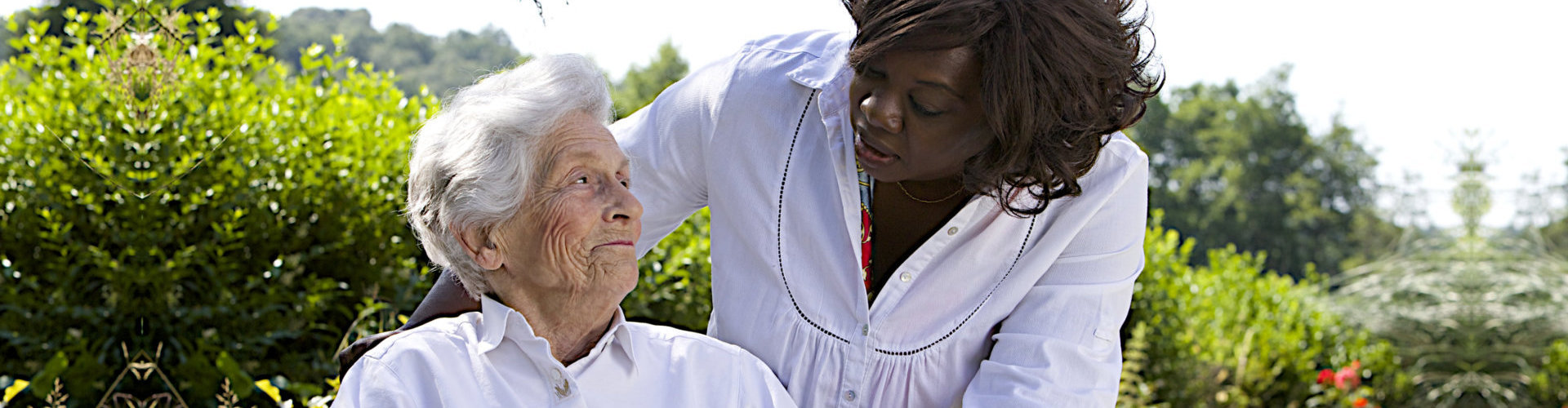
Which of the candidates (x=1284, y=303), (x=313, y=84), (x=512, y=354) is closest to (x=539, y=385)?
(x=512, y=354)

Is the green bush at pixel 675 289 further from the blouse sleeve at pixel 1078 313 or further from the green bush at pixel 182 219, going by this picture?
the blouse sleeve at pixel 1078 313

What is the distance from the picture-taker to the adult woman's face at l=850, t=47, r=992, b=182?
156 centimetres

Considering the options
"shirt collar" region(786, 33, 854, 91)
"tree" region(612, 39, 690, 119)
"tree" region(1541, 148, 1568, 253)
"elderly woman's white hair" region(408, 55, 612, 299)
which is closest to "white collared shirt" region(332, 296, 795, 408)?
"elderly woman's white hair" region(408, 55, 612, 299)

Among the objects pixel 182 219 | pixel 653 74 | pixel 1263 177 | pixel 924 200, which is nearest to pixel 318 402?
pixel 182 219

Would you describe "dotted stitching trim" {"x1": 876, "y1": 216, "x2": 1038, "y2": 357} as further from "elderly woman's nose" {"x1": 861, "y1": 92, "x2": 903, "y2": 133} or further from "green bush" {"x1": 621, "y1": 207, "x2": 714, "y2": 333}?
"green bush" {"x1": 621, "y1": 207, "x2": 714, "y2": 333}

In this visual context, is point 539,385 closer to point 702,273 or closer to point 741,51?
point 741,51

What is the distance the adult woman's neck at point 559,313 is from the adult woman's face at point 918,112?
494 millimetres

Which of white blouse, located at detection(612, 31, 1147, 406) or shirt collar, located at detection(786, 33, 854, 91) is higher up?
shirt collar, located at detection(786, 33, 854, 91)

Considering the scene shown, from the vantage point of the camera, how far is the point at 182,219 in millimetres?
3242

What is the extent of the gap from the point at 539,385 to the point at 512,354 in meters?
0.06

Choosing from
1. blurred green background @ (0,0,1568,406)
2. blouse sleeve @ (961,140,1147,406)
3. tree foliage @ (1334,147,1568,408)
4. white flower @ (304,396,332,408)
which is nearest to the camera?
blouse sleeve @ (961,140,1147,406)

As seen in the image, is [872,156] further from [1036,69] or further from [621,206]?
[621,206]

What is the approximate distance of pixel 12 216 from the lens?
3.33 metres

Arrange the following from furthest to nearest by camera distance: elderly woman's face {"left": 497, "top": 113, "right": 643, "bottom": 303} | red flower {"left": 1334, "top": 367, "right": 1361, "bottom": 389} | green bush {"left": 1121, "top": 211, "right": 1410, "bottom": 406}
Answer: red flower {"left": 1334, "top": 367, "right": 1361, "bottom": 389} → green bush {"left": 1121, "top": 211, "right": 1410, "bottom": 406} → elderly woman's face {"left": 497, "top": 113, "right": 643, "bottom": 303}
